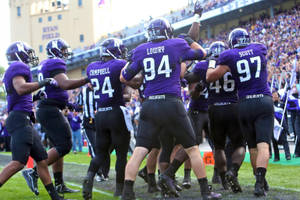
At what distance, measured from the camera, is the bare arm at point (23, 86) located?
17.2 feet

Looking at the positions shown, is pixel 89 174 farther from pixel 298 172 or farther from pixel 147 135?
pixel 298 172

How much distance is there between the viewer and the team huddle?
200 inches

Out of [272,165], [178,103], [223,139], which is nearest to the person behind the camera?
[178,103]

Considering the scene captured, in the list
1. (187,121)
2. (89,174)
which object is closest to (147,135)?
(187,121)

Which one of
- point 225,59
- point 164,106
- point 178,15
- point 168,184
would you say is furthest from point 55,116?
point 178,15

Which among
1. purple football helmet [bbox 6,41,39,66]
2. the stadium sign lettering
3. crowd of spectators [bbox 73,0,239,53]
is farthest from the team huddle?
the stadium sign lettering

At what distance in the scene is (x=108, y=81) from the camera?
19.0 feet

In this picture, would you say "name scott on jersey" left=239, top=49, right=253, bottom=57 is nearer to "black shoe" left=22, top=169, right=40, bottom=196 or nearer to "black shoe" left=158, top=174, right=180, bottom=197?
"black shoe" left=158, top=174, right=180, bottom=197

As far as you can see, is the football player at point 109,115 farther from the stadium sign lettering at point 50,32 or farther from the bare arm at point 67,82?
the stadium sign lettering at point 50,32

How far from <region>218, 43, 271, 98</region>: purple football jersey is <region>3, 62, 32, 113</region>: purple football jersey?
2.42m

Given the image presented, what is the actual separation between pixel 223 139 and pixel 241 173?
212 centimetres

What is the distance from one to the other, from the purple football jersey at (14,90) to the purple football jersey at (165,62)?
4.71 ft

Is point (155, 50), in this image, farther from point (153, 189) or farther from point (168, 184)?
point (153, 189)

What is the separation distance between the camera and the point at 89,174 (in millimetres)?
5656
